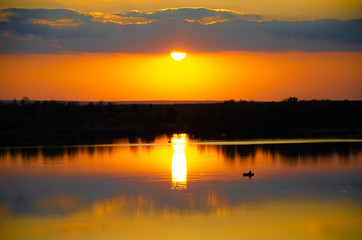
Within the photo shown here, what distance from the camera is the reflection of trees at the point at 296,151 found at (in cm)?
4769

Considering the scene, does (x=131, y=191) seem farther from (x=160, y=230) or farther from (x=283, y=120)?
(x=283, y=120)

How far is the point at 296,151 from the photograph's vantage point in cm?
5406

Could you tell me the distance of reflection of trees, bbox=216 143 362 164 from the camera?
4769 centimetres

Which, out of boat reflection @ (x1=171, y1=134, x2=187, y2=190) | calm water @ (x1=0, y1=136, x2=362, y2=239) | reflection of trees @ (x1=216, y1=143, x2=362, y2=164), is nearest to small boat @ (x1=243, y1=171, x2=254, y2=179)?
calm water @ (x1=0, y1=136, x2=362, y2=239)

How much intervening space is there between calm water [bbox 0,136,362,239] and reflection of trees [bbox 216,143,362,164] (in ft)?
0.58

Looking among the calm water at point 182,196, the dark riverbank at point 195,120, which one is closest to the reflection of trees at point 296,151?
the calm water at point 182,196

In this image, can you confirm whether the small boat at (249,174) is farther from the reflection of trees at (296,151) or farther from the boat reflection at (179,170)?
the reflection of trees at (296,151)

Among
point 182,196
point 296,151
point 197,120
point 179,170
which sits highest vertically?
point 197,120

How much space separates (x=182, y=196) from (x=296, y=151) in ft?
90.0

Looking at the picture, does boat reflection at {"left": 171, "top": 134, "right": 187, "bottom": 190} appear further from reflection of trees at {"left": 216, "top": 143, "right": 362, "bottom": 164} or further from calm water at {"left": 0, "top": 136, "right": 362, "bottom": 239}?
reflection of trees at {"left": 216, "top": 143, "right": 362, "bottom": 164}

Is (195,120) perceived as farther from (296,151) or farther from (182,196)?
(182,196)

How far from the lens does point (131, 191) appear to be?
31031 mm

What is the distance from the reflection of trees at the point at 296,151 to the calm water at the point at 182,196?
0.58ft

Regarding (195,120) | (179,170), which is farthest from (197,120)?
(179,170)
